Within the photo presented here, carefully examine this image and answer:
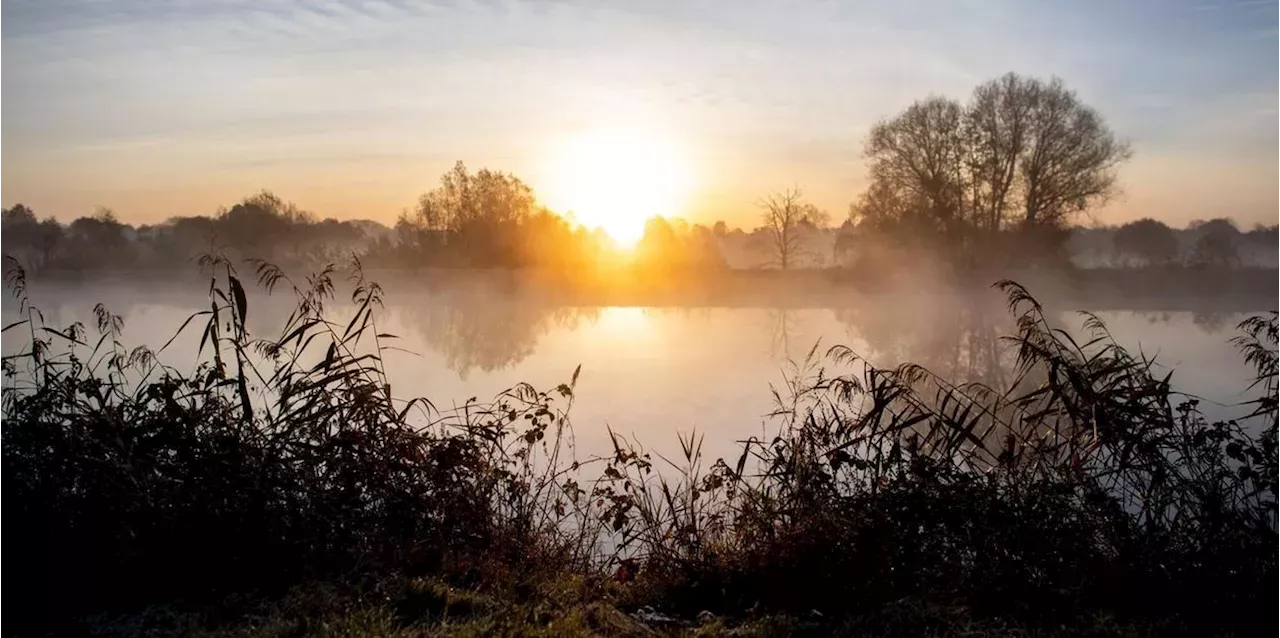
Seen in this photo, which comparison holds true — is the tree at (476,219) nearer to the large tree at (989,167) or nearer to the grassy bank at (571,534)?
the large tree at (989,167)

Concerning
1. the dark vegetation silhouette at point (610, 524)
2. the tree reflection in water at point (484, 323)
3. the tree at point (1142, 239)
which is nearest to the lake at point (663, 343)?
the tree reflection in water at point (484, 323)

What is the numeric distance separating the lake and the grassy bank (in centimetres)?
154

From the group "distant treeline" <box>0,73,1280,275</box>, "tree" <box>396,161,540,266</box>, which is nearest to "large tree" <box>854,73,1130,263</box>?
"distant treeline" <box>0,73,1280,275</box>

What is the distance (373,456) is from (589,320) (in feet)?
65.7

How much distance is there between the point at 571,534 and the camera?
196 inches

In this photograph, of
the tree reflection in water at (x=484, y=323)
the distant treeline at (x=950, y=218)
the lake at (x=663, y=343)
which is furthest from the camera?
the distant treeline at (x=950, y=218)

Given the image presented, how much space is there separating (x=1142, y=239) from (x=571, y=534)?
38645mm

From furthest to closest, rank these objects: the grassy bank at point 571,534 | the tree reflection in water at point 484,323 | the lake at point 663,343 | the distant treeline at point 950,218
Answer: the distant treeline at point 950,218 < the tree reflection in water at point 484,323 < the lake at point 663,343 < the grassy bank at point 571,534

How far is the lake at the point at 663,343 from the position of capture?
9.84m

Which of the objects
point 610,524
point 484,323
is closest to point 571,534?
point 610,524

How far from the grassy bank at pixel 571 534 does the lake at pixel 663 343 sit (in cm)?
154

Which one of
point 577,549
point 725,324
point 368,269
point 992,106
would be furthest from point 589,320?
point 577,549

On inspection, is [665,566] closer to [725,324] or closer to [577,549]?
[577,549]

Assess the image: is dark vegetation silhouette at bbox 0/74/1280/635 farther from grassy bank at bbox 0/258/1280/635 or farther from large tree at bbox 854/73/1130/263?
large tree at bbox 854/73/1130/263
